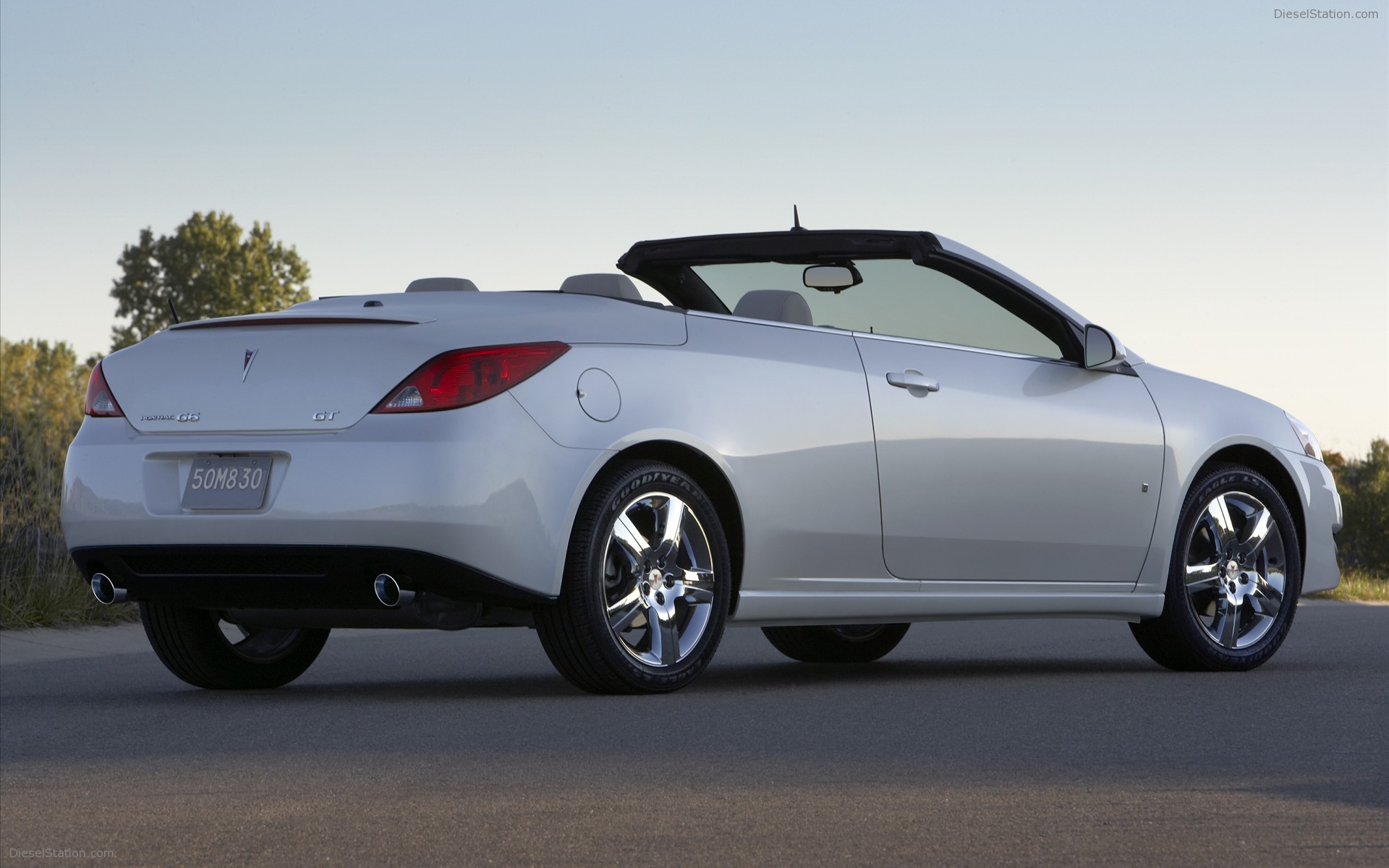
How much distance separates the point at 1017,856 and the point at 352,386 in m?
3.13

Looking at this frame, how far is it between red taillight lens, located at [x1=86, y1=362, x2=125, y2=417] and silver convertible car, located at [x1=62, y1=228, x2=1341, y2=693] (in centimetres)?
1

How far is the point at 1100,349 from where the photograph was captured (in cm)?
813

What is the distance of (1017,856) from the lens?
3867 mm

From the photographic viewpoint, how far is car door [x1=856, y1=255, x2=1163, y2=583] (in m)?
7.41

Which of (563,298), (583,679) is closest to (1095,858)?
(583,679)

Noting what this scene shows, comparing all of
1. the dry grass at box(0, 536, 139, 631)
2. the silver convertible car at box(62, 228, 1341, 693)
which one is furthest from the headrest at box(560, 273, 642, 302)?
the dry grass at box(0, 536, 139, 631)

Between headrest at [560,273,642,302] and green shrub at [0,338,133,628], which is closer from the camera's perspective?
headrest at [560,273,642,302]

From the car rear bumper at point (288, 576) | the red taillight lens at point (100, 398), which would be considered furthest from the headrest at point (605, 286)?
the red taillight lens at point (100, 398)

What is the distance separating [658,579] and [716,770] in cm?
176

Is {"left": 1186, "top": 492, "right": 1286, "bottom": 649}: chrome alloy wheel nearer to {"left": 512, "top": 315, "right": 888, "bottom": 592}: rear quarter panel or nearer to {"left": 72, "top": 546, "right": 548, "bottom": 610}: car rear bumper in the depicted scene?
{"left": 512, "top": 315, "right": 888, "bottom": 592}: rear quarter panel

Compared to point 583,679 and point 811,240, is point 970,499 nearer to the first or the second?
point 811,240

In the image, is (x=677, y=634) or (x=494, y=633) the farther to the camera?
(x=494, y=633)

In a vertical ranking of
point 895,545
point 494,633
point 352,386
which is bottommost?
point 494,633

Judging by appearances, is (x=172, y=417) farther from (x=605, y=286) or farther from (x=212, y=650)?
(x=605, y=286)
